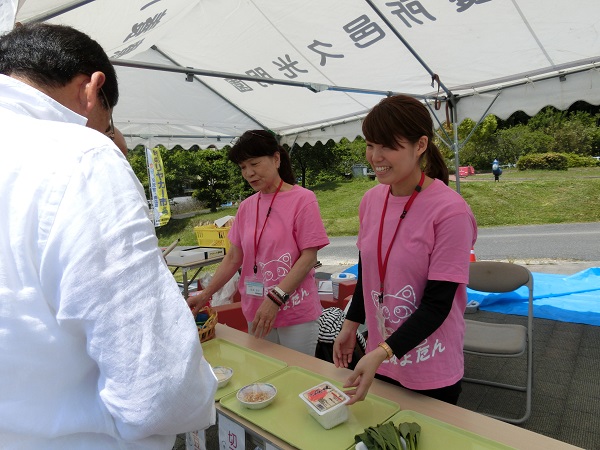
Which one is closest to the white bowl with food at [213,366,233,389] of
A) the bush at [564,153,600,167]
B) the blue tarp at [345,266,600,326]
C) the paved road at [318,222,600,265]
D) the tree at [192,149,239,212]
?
the blue tarp at [345,266,600,326]

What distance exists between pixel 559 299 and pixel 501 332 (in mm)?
2018

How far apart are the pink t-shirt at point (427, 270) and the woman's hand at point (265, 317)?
0.51m

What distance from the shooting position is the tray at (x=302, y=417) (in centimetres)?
98

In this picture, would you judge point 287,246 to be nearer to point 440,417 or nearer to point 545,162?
point 440,417

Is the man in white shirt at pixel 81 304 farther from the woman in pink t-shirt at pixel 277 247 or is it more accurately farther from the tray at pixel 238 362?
the woman in pink t-shirt at pixel 277 247

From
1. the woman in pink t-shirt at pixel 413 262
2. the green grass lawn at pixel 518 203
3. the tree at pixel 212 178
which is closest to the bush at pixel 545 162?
the green grass lawn at pixel 518 203

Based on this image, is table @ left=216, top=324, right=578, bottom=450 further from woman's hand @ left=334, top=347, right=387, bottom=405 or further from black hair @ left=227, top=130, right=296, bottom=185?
black hair @ left=227, top=130, right=296, bottom=185

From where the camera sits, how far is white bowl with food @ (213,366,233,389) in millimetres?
1291

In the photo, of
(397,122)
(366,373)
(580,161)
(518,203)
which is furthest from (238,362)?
(580,161)

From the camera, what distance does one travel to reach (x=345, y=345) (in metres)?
1.31

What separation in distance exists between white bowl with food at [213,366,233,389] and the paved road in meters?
5.71

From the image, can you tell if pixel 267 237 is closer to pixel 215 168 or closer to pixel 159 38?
pixel 159 38

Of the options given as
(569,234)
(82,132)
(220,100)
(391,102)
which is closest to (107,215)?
(82,132)

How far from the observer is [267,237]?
1741mm
